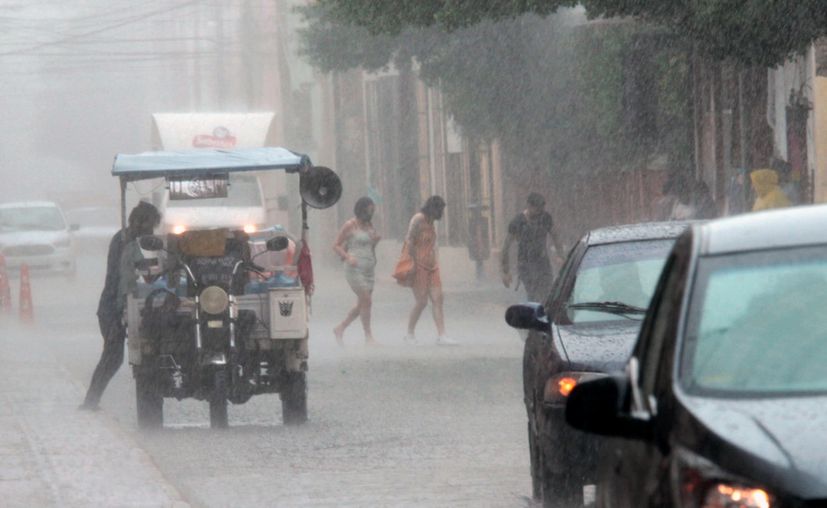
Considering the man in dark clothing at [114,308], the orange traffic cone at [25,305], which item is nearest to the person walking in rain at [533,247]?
the man in dark clothing at [114,308]

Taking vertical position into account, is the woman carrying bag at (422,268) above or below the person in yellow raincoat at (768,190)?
below

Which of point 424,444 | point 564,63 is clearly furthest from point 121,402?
point 564,63

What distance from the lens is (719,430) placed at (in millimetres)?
4020

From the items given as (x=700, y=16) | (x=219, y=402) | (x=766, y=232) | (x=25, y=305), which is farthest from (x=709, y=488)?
(x=25, y=305)

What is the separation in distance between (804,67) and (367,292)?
17.4 feet

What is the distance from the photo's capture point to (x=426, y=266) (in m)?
20.7

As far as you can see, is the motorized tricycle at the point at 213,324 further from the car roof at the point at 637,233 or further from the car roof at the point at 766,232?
the car roof at the point at 766,232

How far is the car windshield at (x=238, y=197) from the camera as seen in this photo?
103ft

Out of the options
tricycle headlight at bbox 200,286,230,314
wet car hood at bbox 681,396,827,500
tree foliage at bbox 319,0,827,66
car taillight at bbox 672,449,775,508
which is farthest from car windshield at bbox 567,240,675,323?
tree foliage at bbox 319,0,827,66

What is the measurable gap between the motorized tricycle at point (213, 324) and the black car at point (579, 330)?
12.5 ft

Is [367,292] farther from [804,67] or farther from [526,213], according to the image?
[804,67]

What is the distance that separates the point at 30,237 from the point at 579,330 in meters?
30.0

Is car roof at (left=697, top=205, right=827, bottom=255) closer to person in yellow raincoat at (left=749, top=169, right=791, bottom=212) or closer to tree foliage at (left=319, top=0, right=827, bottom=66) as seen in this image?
tree foliage at (left=319, top=0, right=827, bottom=66)

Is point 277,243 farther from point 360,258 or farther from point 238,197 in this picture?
point 238,197
